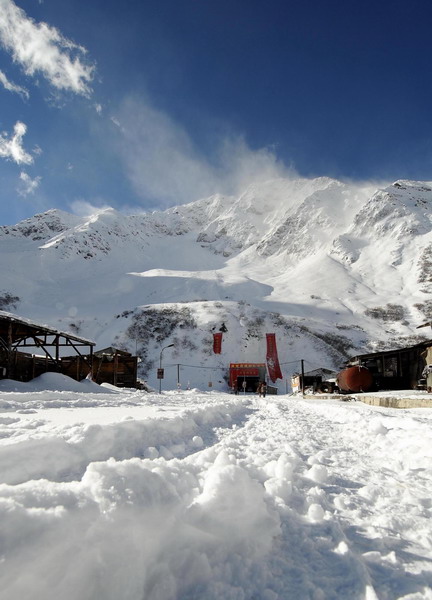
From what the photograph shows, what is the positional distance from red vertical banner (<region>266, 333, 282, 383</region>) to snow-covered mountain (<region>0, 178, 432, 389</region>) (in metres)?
5.41

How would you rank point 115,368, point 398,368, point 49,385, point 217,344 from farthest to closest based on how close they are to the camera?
point 217,344
point 398,368
point 115,368
point 49,385

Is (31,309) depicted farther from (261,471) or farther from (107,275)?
(261,471)

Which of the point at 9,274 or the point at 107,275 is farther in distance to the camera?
the point at 107,275

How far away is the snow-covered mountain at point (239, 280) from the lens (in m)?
56.6

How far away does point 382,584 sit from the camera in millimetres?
1607

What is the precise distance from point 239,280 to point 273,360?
35.9 meters

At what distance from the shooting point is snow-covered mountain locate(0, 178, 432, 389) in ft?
186

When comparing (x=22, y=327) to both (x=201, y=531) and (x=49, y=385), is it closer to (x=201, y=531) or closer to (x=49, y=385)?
(x=49, y=385)

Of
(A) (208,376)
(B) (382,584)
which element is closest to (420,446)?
(B) (382,584)

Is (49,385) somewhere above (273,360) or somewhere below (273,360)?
below

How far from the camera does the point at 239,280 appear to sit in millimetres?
82312

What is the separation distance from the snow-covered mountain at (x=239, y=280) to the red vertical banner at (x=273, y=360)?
17.7 ft

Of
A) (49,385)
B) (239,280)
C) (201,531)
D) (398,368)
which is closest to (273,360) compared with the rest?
(398,368)

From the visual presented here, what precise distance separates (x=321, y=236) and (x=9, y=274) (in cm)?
8173
